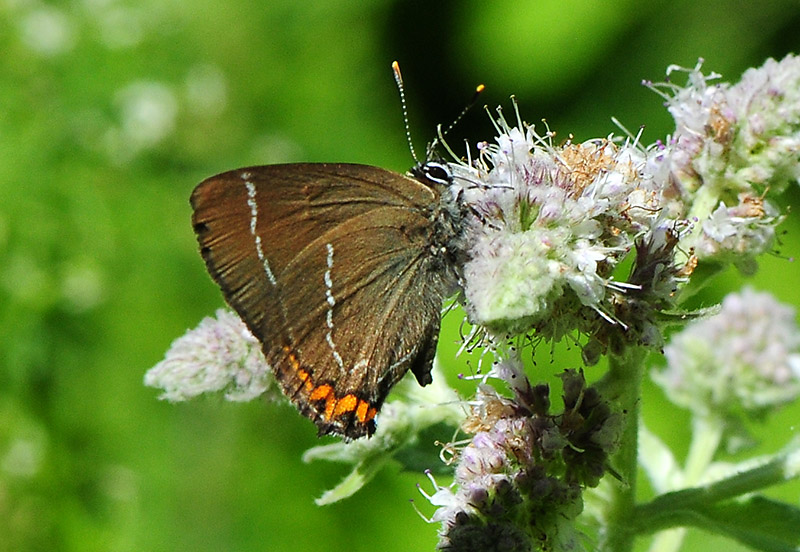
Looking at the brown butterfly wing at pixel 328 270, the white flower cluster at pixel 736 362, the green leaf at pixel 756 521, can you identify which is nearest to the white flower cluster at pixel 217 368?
the brown butterfly wing at pixel 328 270

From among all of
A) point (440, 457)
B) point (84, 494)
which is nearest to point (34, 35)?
point (84, 494)

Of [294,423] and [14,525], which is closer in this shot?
[14,525]

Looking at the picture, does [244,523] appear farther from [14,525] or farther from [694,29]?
[694,29]

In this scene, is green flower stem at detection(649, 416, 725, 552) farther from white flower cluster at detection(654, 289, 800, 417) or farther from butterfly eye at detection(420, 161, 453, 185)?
butterfly eye at detection(420, 161, 453, 185)

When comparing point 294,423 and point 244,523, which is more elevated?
point 294,423

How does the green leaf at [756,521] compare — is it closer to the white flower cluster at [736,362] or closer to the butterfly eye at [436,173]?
the white flower cluster at [736,362]

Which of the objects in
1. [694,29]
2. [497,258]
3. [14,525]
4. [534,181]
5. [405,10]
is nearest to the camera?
[497,258]

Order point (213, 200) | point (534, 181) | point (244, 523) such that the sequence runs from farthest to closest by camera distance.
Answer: point (244, 523), point (213, 200), point (534, 181)
